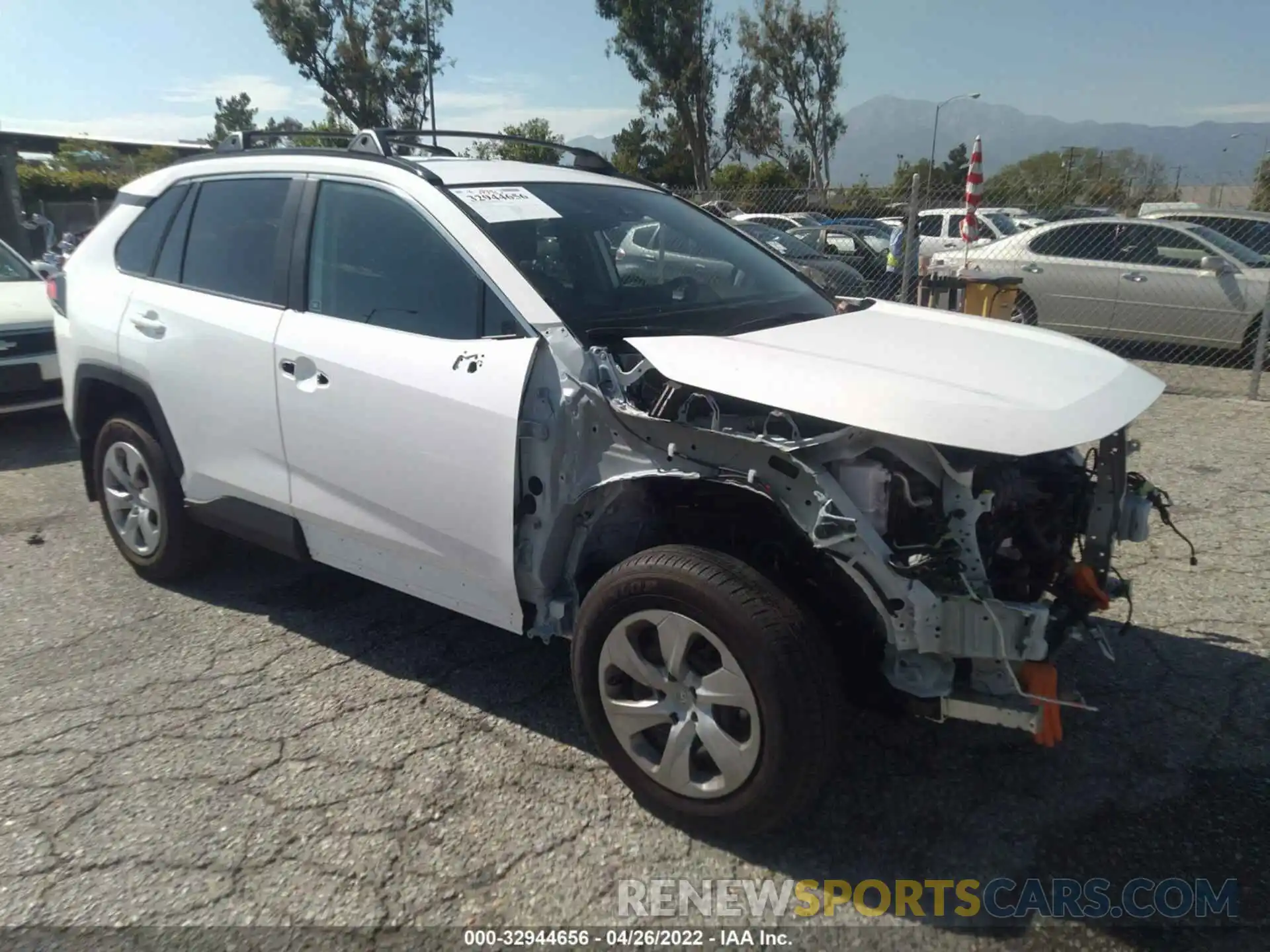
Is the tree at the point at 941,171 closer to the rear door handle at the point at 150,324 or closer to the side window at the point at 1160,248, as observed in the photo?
the side window at the point at 1160,248

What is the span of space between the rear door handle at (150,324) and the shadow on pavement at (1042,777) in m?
1.35

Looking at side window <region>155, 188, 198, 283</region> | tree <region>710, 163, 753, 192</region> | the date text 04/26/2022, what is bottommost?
the date text 04/26/2022

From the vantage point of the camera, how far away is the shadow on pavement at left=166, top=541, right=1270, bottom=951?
2574 mm

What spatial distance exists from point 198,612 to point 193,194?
1.83 meters

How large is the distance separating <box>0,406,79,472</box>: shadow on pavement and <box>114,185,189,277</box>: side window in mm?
3167

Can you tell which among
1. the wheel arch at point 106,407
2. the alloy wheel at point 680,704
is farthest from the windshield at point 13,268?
the alloy wheel at point 680,704

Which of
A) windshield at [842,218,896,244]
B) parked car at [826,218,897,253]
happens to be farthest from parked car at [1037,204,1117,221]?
windshield at [842,218,896,244]

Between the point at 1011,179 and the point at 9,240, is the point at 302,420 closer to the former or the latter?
the point at 9,240

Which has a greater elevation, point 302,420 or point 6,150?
point 6,150

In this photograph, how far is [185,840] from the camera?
8.96ft

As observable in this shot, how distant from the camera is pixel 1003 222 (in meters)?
17.8

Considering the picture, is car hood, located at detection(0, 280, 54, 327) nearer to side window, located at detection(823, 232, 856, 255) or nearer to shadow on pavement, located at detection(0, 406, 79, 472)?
shadow on pavement, located at detection(0, 406, 79, 472)

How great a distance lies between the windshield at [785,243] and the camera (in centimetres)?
1144

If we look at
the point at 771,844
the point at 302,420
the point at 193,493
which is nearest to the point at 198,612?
the point at 193,493
